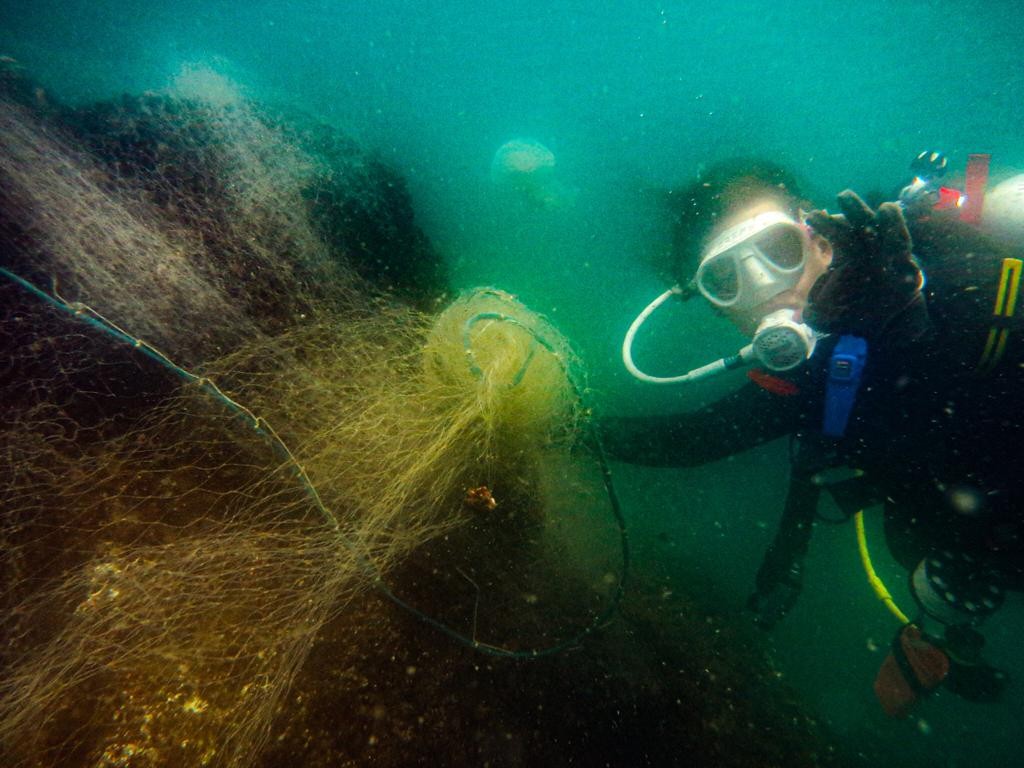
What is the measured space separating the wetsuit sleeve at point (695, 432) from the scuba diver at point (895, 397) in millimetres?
16

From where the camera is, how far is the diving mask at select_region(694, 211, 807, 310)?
411cm

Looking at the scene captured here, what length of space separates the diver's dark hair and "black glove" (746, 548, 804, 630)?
3729mm

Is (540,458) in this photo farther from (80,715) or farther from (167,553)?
(80,715)

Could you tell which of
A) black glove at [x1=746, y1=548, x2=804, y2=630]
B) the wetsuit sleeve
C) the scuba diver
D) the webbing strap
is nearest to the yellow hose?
the scuba diver

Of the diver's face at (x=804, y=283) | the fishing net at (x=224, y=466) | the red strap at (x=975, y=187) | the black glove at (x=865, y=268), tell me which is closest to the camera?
the fishing net at (x=224, y=466)

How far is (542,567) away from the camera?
3.63 m

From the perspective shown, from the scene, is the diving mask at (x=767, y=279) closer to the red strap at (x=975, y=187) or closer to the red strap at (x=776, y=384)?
the red strap at (x=776, y=384)

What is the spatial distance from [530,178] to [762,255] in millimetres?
9565

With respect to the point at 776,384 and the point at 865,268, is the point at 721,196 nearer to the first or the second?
the point at 776,384

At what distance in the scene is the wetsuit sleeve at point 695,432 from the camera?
4809 mm

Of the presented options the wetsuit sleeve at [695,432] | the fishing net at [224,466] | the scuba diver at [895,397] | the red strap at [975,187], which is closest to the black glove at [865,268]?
the scuba diver at [895,397]

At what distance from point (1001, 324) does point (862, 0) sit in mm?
25633

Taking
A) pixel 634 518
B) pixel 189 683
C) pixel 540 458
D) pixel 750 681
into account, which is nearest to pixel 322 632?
pixel 189 683

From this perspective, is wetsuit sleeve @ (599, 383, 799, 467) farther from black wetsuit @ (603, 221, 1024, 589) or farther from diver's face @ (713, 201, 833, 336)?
diver's face @ (713, 201, 833, 336)
